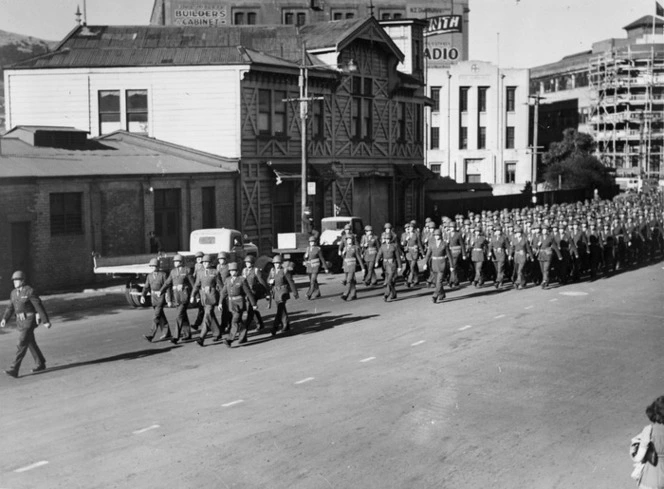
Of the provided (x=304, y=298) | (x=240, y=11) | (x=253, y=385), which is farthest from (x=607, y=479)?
(x=240, y=11)

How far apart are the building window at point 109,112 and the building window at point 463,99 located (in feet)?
139

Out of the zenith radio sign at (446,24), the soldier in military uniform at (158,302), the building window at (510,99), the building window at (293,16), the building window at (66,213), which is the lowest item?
the soldier in military uniform at (158,302)

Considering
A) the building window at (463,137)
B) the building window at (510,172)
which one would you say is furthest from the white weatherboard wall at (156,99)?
the building window at (510,172)

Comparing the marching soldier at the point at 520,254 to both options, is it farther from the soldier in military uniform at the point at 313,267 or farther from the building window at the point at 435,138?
the building window at the point at 435,138

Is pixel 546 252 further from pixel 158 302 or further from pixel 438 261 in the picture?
pixel 158 302

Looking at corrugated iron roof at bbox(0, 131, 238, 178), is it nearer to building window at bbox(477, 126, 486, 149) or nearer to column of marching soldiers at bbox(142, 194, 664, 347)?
column of marching soldiers at bbox(142, 194, 664, 347)

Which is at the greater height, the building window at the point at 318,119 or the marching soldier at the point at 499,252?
the building window at the point at 318,119

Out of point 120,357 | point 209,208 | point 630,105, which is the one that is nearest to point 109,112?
point 209,208

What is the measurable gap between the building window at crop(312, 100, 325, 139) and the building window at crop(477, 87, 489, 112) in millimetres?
36370

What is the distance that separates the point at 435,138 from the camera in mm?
75562

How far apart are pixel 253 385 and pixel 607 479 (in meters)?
5.92

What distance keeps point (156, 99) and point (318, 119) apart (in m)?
7.78

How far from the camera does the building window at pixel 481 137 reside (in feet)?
246

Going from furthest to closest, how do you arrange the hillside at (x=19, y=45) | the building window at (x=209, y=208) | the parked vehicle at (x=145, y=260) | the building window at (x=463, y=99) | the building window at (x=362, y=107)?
the hillside at (x=19, y=45)
the building window at (x=463, y=99)
the building window at (x=362, y=107)
the building window at (x=209, y=208)
the parked vehicle at (x=145, y=260)
